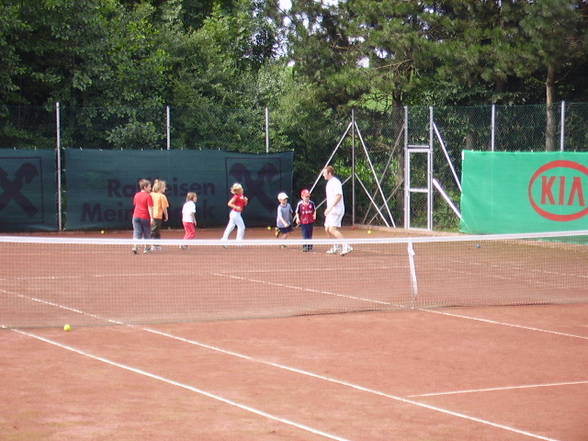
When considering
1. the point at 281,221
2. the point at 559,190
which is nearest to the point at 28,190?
the point at 281,221

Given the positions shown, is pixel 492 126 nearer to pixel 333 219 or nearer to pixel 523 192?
pixel 523 192

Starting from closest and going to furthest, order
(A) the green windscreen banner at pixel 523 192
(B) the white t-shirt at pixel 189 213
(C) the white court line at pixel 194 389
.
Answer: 1. (C) the white court line at pixel 194 389
2. (B) the white t-shirt at pixel 189 213
3. (A) the green windscreen banner at pixel 523 192

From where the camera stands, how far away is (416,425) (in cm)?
797

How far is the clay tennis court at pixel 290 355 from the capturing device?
316 inches

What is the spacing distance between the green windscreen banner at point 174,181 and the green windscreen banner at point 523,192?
5918 mm

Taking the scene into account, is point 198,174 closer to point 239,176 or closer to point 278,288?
point 239,176

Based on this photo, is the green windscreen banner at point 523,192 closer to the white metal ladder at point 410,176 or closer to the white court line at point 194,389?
the white metal ladder at point 410,176

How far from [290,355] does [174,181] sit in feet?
58.7

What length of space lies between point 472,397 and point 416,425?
1.14 m

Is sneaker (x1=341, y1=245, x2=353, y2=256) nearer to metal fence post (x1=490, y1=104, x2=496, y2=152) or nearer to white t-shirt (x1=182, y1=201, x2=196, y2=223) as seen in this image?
white t-shirt (x1=182, y1=201, x2=196, y2=223)

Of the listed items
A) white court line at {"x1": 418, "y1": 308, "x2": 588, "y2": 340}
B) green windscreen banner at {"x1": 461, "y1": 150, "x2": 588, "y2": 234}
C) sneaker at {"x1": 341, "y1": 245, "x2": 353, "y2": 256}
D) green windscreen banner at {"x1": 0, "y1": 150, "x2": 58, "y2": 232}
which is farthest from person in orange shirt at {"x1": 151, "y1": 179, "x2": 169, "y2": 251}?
white court line at {"x1": 418, "y1": 308, "x2": 588, "y2": 340}

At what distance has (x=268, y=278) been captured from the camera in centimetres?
1728

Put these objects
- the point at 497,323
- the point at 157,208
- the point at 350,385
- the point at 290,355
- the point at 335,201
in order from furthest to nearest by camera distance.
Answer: the point at 157,208 < the point at 335,201 < the point at 497,323 < the point at 290,355 < the point at 350,385

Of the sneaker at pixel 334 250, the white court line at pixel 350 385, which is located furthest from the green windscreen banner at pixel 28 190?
the white court line at pixel 350 385
